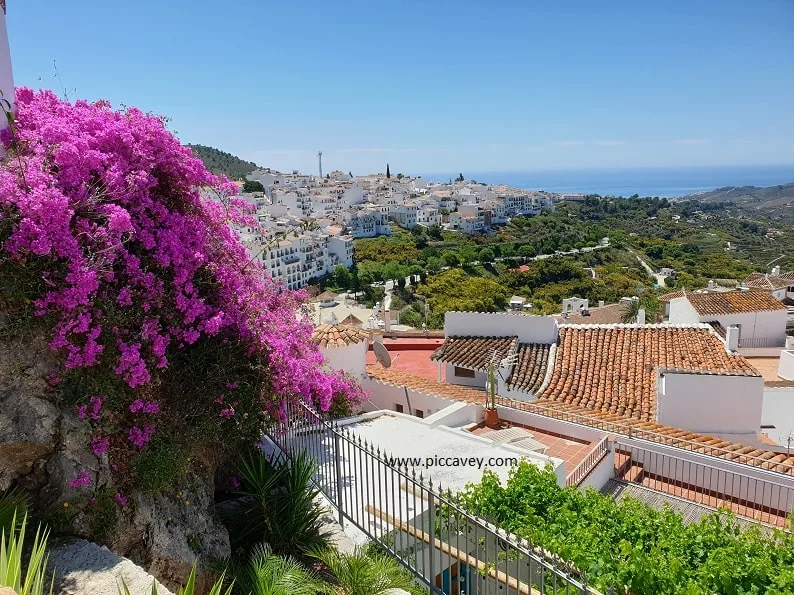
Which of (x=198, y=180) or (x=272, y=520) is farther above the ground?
(x=198, y=180)

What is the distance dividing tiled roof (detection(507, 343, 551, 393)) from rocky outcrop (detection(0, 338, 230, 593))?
9.90 m

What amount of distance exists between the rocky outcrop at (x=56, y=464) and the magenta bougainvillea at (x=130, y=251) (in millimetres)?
224

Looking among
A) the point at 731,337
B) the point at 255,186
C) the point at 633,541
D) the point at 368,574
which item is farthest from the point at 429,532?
the point at 255,186

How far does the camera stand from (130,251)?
18.6 feet

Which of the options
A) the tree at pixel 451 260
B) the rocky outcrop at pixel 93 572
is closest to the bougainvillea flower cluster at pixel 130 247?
the rocky outcrop at pixel 93 572

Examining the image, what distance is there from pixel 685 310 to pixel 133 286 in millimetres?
24113

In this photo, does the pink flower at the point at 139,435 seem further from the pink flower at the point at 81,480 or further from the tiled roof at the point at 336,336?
the tiled roof at the point at 336,336

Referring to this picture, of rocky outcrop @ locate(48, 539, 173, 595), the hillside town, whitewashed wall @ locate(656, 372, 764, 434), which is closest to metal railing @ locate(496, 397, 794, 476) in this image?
whitewashed wall @ locate(656, 372, 764, 434)

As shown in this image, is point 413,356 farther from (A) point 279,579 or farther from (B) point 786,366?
(A) point 279,579

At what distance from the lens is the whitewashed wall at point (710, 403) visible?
11.7m

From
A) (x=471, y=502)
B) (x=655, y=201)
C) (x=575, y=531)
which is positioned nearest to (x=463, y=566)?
(x=471, y=502)

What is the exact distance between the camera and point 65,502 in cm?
487

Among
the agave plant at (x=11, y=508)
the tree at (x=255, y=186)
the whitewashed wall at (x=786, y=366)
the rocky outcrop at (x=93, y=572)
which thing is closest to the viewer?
the rocky outcrop at (x=93, y=572)

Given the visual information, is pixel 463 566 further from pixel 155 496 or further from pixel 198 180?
pixel 198 180
